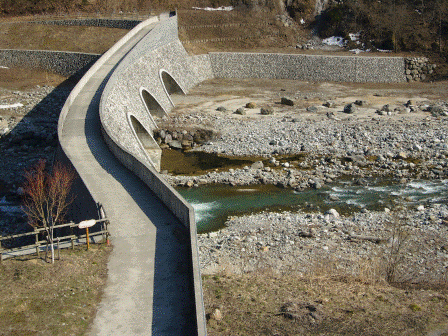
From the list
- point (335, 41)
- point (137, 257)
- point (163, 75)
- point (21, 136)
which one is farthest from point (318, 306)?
point (335, 41)

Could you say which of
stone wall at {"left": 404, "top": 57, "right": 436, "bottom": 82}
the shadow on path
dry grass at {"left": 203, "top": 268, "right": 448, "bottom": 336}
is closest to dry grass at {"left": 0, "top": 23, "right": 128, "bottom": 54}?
stone wall at {"left": 404, "top": 57, "right": 436, "bottom": 82}

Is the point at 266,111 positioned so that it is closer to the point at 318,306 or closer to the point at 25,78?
the point at 25,78

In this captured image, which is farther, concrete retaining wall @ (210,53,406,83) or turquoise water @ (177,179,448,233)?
concrete retaining wall @ (210,53,406,83)

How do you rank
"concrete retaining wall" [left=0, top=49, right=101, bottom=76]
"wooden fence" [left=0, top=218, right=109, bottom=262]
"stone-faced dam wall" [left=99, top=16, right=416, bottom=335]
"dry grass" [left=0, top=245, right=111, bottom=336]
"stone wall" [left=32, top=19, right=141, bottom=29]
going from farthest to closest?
"stone wall" [left=32, top=19, right=141, bottom=29] → "concrete retaining wall" [left=0, top=49, right=101, bottom=76] → "stone-faced dam wall" [left=99, top=16, right=416, bottom=335] → "wooden fence" [left=0, top=218, right=109, bottom=262] → "dry grass" [left=0, top=245, right=111, bottom=336]

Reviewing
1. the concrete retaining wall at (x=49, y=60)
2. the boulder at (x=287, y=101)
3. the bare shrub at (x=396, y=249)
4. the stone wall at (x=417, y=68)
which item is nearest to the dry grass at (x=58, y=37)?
the concrete retaining wall at (x=49, y=60)

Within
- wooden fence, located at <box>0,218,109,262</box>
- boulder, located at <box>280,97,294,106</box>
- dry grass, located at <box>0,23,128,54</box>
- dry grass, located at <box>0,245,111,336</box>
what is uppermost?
dry grass, located at <box>0,23,128,54</box>

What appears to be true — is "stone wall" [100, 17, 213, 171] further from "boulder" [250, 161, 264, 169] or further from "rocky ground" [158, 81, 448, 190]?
"boulder" [250, 161, 264, 169]

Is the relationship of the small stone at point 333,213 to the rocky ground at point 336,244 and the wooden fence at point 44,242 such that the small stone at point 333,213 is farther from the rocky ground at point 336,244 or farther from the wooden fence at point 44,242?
the wooden fence at point 44,242
